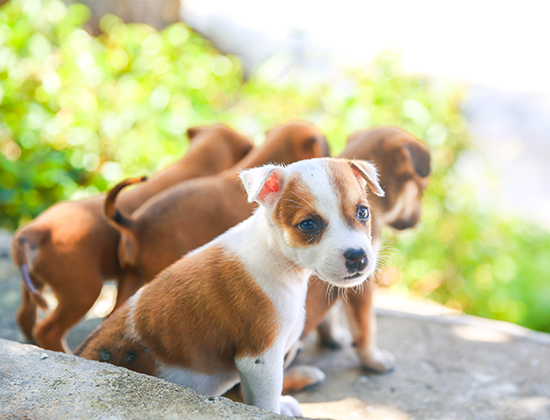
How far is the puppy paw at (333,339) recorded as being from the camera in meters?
3.54

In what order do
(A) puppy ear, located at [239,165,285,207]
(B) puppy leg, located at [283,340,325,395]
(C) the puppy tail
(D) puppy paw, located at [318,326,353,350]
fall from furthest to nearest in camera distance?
(D) puppy paw, located at [318,326,353,350] → (B) puppy leg, located at [283,340,325,395] → (C) the puppy tail → (A) puppy ear, located at [239,165,285,207]

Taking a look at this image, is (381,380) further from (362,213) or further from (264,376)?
(362,213)

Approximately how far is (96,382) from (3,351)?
18.8 inches

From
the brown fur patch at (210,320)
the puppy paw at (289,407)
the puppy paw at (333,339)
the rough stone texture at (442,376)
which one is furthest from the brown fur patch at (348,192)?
the puppy paw at (333,339)

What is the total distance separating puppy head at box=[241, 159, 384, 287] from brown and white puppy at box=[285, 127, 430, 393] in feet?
3.17

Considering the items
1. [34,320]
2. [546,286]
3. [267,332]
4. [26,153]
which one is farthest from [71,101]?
[546,286]

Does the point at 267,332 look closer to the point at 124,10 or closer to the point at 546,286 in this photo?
the point at 546,286

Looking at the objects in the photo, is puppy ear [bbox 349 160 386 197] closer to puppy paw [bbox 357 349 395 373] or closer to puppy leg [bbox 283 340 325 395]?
puppy leg [bbox 283 340 325 395]

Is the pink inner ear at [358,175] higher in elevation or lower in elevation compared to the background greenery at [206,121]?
higher

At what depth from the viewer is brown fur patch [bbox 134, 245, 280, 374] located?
81.9 inches

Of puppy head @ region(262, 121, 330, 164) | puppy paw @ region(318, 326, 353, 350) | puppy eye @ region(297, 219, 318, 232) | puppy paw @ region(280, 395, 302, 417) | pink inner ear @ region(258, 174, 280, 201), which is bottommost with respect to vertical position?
puppy paw @ region(318, 326, 353, 350)

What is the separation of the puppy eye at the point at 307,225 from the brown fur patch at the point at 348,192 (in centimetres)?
11

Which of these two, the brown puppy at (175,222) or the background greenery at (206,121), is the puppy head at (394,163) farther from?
the background greenery at (206,121)

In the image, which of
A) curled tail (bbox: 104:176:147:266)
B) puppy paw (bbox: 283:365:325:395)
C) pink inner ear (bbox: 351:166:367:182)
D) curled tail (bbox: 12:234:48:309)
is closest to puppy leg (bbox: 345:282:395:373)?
puppy paw (bbox: 283:365:325:395)
